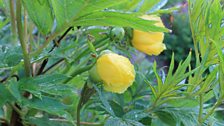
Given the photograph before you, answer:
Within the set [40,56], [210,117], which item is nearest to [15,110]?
[40,56]

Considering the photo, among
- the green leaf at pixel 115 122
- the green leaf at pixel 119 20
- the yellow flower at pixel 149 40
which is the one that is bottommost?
the green leaf at pixel 115 122

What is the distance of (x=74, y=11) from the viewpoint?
0.40m

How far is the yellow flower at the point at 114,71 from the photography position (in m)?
0.44

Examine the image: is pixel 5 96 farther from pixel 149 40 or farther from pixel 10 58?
pixel 149 40

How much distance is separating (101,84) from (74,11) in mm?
90

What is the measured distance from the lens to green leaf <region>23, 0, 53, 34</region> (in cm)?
41

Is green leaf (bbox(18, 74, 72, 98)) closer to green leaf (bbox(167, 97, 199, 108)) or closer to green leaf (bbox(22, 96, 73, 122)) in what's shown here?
green leaf (bbox(22, 96, 73, 122))

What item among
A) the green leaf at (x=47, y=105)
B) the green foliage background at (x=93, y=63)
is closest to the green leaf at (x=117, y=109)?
the green foliage background at (x=93, y=63)

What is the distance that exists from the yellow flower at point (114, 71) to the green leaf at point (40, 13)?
0.06 metres

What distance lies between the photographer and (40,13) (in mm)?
417

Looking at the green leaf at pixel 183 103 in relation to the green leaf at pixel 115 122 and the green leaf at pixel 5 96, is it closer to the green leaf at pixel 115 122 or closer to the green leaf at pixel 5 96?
the green leaf at pixel 115 122

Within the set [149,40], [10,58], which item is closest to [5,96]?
[10,58]

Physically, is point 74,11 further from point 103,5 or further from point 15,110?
point 15,110

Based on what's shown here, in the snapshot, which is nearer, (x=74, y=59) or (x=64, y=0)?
(x=64, y=0)
